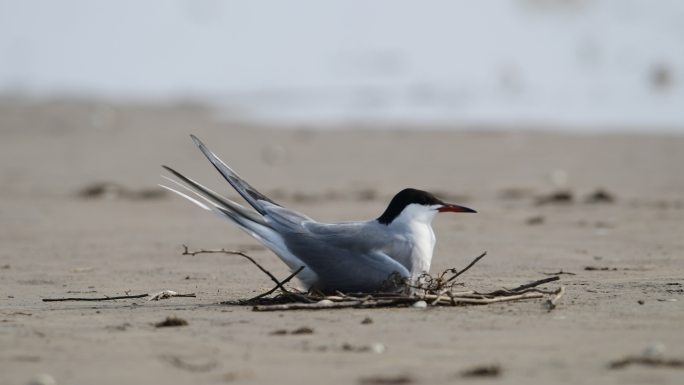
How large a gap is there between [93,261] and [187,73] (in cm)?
1588

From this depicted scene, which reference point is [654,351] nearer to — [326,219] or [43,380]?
[43,380]

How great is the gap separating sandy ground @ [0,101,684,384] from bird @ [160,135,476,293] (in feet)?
1.38

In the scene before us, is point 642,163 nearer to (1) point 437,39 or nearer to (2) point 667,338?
(2) point 667,338

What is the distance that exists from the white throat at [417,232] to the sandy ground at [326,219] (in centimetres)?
46

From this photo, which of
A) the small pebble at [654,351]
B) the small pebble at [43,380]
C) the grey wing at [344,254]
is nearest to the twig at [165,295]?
the grey wing at [344,254]

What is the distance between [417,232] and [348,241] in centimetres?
35

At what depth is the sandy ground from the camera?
15.9 ft

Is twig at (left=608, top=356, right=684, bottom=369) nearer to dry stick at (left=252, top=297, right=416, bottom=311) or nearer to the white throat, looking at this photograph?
dry stick at (left=252, top=297, right=416, bottom=311)

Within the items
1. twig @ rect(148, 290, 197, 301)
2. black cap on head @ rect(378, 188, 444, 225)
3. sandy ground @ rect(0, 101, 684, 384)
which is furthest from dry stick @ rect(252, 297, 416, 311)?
twig @ rect(148, 290, 197, 301)

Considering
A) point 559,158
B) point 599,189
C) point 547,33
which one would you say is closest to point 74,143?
point 559,158

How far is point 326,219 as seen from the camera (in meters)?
10.5

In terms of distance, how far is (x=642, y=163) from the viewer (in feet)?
44.9

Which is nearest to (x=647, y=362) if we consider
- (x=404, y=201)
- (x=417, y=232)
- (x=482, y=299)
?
(x=482, y=299)

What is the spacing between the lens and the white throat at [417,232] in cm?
634
